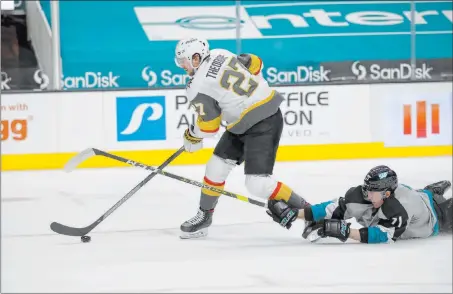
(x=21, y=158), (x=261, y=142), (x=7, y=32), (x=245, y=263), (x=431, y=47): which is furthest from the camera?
(x=431, y=47)

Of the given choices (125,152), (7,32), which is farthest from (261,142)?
(7,32)

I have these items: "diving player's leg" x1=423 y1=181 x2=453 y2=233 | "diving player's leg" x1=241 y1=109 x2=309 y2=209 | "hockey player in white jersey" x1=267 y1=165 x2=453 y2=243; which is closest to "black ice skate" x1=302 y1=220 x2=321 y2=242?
"hockey player in white jersey" x1=267 y1=165 x2=453 y2=243

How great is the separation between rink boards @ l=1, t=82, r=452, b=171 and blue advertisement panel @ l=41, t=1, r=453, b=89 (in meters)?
0.73

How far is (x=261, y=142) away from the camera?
4527mm

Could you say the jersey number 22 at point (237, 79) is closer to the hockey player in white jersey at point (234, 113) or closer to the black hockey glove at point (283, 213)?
the hockey player in white jersey at point (234, 113)

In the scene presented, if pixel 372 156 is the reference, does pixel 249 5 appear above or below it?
above

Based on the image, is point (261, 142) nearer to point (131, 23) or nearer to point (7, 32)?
point (7, 32)

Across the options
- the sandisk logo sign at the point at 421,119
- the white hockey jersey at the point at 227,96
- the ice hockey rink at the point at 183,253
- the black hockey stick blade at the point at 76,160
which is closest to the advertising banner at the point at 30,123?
the ice hockey rink at the point at 183,253

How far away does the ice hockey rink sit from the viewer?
3.55 metres

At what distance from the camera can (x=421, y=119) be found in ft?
27.8

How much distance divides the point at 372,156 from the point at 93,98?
242 centimetres

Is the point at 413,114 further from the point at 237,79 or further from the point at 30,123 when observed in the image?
the point at 237,79

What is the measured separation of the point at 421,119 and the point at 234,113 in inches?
168

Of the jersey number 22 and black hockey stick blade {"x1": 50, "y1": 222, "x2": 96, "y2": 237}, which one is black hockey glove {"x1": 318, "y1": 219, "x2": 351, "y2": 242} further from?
black hockey stick blade {"x1": 50, "y1": 222, "x2": 96, "y2": 237}
